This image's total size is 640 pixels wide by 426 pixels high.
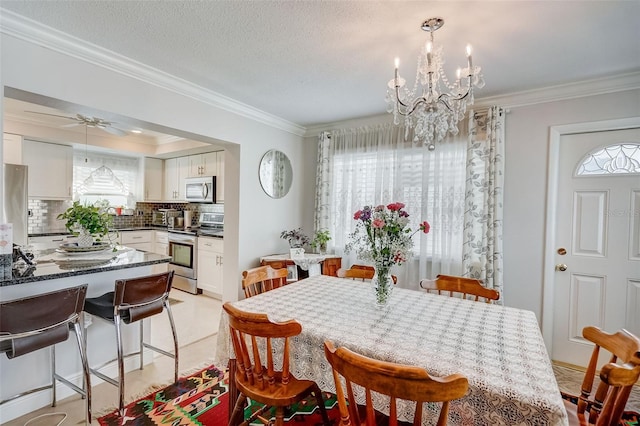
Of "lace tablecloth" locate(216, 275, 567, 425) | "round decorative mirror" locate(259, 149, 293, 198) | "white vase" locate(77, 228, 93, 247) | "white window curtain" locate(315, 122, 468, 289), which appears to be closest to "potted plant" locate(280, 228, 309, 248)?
"white window curtain" locate(315, 122, 468, 289)

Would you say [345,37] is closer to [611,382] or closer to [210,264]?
[611,382]

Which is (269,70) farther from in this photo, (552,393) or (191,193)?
(191,193)

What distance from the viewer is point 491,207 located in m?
2.91

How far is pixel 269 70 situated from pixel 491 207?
7.85ft

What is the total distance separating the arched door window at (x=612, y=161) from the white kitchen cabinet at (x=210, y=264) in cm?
426

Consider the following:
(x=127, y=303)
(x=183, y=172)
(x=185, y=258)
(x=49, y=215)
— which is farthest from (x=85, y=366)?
(x=49, y=215)

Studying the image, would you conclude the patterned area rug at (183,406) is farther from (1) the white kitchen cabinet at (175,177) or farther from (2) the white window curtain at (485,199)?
(1) the white kitchen cabinet at (175,177)

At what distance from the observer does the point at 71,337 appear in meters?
2.18

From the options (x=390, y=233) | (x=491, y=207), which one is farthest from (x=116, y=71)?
(x=491, y=207)

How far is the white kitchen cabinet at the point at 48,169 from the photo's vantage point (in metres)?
4.27

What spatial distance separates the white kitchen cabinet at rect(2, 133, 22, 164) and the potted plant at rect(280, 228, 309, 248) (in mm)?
3732

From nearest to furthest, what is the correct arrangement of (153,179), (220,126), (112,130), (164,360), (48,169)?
(164,360) < (220,126) < (112,130) < (48,169) < (153,179)

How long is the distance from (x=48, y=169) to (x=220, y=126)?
3.19 metres

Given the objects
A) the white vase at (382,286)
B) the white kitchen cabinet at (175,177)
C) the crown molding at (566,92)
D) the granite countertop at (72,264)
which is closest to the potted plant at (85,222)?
the granite countertop at (72,264)
